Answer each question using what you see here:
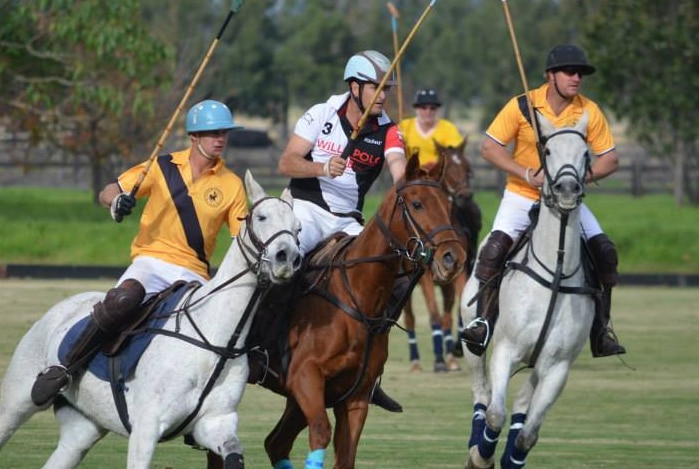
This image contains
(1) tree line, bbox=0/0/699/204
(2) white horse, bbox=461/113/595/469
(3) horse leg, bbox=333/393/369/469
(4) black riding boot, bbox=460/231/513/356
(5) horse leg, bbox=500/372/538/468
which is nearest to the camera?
(3) horse leg, bbox=333/393/369/469

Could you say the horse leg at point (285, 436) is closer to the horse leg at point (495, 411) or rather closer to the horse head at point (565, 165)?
the horse leg at point (495, 411)

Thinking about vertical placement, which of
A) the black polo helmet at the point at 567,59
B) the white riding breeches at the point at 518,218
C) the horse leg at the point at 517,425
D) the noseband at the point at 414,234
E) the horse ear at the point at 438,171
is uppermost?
the black polo helmet at the point at 567,59

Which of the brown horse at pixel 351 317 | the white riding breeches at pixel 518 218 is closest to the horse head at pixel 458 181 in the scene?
the white riding breeches at pixel 518 218

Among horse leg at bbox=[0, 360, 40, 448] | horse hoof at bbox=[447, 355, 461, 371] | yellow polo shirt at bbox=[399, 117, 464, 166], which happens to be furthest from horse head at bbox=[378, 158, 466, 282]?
horse hoof at bbox=[447, 355, 461, 371]

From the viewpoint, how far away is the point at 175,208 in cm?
871

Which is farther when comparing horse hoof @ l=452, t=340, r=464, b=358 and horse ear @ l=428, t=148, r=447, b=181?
horse hoof @ l=452, t=340, r=464, b=358

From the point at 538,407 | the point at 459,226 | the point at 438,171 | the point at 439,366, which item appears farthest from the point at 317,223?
the point at 439,366

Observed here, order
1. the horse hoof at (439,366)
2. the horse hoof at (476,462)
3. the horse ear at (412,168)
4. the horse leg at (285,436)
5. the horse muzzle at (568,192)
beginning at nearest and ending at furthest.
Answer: the horse ear at (412,168)
the horse muzzle at (568,192)
the horse leg at (285,436)
the horse hoof at (476,462)
the horse hoof at (439,366)

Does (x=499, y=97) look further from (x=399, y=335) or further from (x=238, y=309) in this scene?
(x=238, y=309)

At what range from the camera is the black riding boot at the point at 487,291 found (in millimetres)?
10352

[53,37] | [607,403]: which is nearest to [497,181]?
[53,37]

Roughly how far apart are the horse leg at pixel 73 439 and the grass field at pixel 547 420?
1968mm

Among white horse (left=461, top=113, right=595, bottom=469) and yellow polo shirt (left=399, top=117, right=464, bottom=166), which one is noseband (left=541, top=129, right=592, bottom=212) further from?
yellow polo shirt (left=399, top=117, right=464, bottom=166)

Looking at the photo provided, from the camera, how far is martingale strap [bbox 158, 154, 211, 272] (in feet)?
28.5
